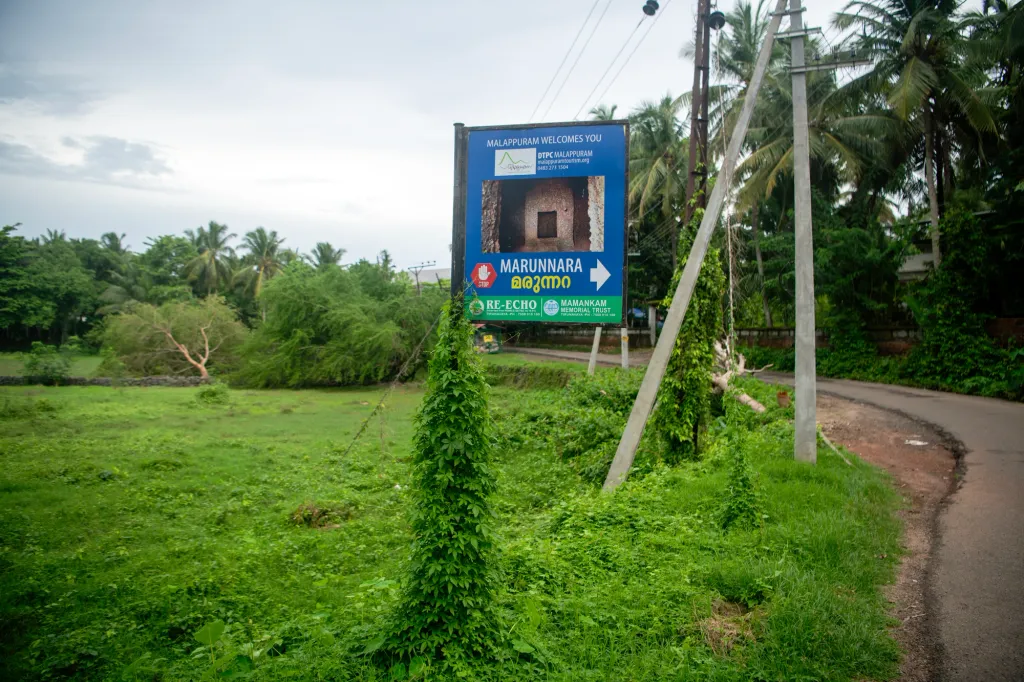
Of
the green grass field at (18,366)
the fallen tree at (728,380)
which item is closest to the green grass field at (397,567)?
the fallen tree at (728,380)

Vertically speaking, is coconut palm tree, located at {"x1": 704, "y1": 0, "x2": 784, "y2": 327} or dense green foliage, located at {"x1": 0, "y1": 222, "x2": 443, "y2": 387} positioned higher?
coconut palm tree, located at {"x1": 704, "y1": 0, "x2": 784, "y2": 327}

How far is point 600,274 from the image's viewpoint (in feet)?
20.0

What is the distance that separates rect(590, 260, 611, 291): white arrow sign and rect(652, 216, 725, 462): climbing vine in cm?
382

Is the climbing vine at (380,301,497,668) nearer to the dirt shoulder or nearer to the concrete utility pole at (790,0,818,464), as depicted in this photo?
the dirt shoulder

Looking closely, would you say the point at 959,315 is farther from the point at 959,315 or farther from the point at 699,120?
the point at 699,120

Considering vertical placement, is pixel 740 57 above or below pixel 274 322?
above

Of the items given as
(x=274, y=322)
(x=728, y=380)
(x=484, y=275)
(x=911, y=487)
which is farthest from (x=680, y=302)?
(x=274, y=322)

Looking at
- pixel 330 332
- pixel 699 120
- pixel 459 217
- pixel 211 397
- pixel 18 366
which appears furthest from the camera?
pixel 330 332

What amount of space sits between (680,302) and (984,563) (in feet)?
13.7

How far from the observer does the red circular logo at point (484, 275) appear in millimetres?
6188

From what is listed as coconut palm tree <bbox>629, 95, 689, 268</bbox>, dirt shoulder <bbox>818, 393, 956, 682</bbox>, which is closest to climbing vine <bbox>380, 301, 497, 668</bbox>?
dirt shoulder <bbox>818, 393, 956, 682</bbox>

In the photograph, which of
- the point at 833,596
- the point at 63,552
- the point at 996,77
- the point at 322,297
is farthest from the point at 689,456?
the point at 996,77

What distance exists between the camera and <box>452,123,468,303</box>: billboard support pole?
16.6ft

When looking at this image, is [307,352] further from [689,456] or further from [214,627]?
[214,627]
